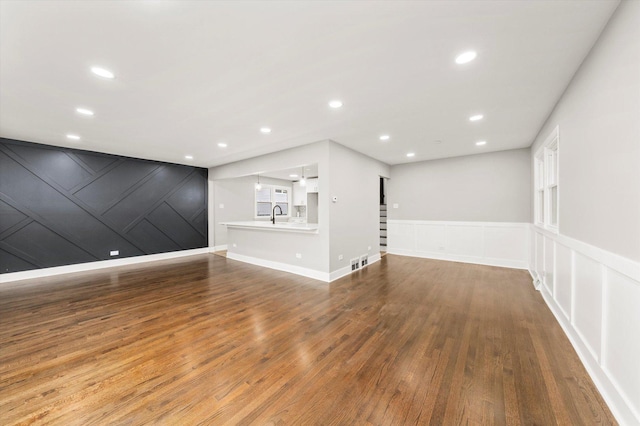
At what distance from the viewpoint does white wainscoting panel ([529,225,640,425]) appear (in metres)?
1.44

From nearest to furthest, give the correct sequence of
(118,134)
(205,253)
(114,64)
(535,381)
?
1. (535,381)
2. (114,64)
3. (118,134)
4. (205,253)

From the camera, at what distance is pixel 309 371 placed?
6.60 feet

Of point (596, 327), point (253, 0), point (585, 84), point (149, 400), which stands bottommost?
point (149, 400)

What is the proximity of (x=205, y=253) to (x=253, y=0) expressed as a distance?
723 cm

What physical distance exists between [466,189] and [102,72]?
6845 millimetres

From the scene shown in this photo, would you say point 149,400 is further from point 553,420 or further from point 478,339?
point 478,339

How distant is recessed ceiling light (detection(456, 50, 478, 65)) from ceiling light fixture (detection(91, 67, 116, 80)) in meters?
3.23

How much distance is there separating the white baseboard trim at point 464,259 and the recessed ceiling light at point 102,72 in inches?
268

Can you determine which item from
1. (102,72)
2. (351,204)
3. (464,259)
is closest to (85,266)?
(102,72)

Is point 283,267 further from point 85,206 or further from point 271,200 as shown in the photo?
Result: point 85,206

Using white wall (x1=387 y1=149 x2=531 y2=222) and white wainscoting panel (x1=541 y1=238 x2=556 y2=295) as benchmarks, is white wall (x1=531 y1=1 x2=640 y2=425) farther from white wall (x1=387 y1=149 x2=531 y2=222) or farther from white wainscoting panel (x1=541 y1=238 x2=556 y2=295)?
white wall (x1=387 y1=149 x2=531 y2=222)

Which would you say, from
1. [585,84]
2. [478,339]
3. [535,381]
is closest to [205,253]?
[478,339]

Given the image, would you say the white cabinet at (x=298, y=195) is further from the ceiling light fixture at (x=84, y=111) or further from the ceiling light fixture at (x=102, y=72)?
the ceiling light fixture at (x=102, y=72)

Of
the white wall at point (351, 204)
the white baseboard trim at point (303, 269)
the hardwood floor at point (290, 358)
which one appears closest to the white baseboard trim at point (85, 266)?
the hardwood floor at point (290, 358)
